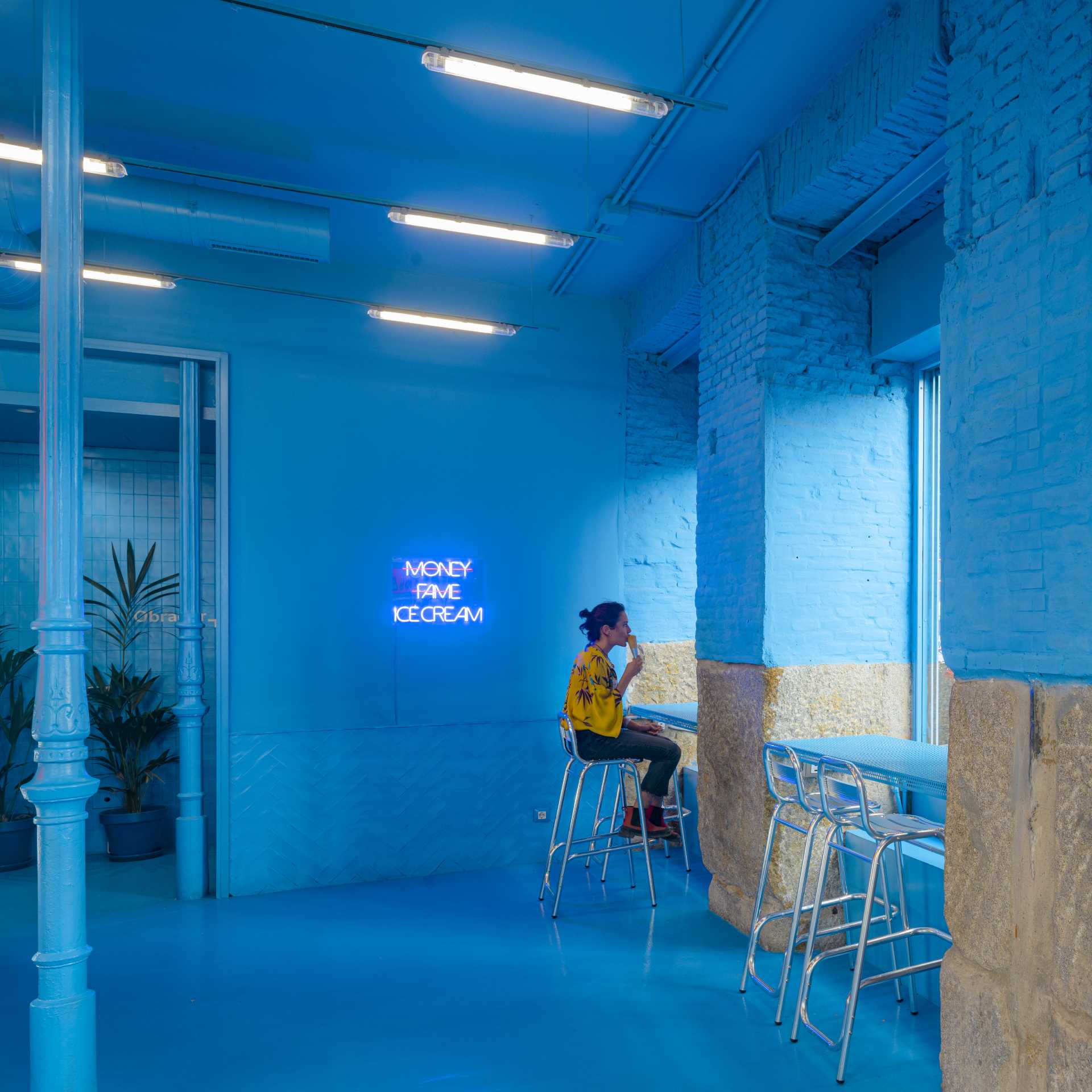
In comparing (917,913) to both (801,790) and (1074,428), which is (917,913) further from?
(1074,428)

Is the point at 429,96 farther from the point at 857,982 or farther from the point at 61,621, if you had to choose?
the point at 857,982

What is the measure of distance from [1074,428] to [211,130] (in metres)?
4.00

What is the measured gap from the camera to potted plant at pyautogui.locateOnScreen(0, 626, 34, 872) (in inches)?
211

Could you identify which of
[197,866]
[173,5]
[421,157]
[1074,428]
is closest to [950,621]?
[1074,428]

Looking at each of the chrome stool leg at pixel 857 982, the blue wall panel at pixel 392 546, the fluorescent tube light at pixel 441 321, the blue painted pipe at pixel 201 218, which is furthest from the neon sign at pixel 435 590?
the chrome stool leg at pixel 857 982

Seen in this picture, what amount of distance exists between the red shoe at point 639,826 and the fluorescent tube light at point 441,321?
309 centimetres

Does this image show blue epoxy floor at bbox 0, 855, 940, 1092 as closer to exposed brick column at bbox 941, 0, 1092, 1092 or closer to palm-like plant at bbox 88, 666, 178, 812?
exposed brick column at bbox 941, 0, 1092, 1092

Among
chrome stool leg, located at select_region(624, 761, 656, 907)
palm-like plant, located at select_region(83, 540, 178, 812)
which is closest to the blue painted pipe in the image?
palm-like plant, located at select_region(83, 540, 178, 812)

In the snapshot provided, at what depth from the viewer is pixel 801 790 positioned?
3.30 m

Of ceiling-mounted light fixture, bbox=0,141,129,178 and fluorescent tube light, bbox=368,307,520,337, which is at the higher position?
ceiling-mounted light fixture, bbox=0,141,129,178

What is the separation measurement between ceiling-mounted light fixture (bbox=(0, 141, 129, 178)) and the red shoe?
428 cm

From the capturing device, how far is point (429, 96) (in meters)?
3.72

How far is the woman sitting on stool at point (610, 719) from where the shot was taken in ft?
15.4

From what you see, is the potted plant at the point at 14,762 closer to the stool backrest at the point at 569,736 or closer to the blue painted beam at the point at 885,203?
the stool backrest at the point at 569,736
